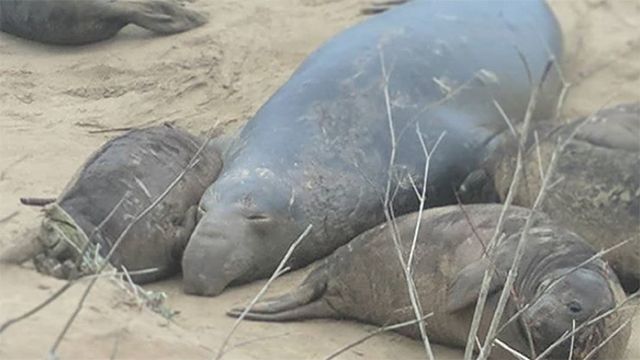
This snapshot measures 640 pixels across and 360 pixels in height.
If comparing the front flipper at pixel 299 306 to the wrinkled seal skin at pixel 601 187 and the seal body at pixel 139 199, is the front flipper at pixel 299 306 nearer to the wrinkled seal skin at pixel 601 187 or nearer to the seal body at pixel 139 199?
the seal body at pixel 139 199

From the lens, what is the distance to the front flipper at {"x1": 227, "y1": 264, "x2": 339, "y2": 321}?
4.88 m

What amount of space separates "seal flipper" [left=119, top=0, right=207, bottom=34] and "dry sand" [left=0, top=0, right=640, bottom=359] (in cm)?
6

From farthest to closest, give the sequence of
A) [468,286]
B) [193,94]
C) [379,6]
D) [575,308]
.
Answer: [379,6] → [193,94] → [468,286] → [575,308]

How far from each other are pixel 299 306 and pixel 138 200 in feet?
1.99

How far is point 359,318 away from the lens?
497 cm

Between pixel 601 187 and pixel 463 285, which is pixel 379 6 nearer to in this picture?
pixel 601 187

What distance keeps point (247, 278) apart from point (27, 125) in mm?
1364

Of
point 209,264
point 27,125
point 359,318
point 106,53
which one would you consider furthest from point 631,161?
point 106,53

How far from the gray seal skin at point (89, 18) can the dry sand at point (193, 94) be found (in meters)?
0.05

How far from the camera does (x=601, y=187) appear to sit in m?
5.22

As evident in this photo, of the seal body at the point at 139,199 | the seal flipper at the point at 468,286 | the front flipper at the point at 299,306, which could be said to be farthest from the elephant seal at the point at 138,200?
the seal flipper at the point at 468,286

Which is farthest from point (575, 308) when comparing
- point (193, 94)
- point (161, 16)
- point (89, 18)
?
point (89, 18)

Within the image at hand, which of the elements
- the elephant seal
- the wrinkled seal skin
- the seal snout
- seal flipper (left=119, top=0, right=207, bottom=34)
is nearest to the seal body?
the elephant seal

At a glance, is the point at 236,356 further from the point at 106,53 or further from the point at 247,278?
the point at 106,53
